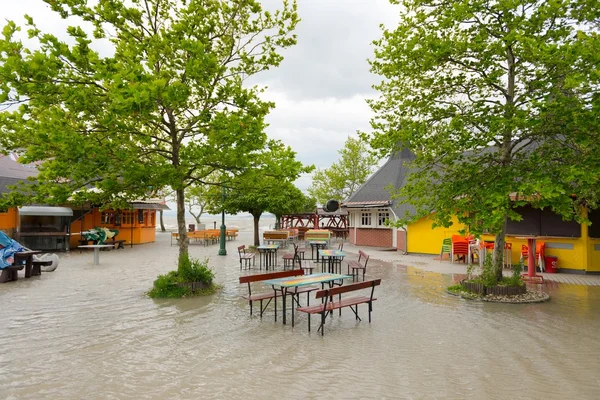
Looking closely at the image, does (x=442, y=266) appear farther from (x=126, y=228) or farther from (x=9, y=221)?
(x=9, y=221)

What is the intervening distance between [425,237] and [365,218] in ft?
22.3

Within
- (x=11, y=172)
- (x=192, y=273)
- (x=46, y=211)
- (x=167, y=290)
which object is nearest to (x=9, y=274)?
(x=167, y=290)

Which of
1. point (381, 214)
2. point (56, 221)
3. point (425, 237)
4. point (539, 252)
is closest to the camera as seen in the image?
point (539, 252)

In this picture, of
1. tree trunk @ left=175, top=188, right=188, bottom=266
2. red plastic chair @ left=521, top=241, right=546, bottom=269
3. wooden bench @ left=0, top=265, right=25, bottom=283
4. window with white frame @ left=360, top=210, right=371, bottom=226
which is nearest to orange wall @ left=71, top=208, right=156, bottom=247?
wooden bench @ left=0, top=265, right=25, bottom=283

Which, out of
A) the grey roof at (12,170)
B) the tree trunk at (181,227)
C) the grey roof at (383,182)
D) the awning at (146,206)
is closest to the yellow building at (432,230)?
the grey roof at (383,182)

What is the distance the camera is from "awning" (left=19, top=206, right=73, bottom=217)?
21.9m

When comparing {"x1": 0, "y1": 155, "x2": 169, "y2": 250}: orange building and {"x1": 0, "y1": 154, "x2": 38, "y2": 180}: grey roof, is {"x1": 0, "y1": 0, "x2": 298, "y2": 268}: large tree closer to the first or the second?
{"x1": 0, "y1": 155, "x2": 169, "y2": 250}: orange building

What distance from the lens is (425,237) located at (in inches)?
843

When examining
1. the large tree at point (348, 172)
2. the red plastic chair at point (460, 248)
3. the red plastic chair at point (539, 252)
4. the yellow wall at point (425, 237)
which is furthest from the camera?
the large tree at point (348, 172)

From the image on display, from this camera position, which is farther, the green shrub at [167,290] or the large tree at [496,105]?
the green shrub at [167,290]

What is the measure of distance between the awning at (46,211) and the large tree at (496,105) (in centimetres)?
1936

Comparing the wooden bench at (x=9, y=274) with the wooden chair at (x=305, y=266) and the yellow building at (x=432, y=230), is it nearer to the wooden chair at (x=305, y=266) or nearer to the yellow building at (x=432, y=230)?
the wooden chair at (x=305, y=266)

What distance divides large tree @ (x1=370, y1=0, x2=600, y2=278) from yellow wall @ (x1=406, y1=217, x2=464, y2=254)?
400 inches

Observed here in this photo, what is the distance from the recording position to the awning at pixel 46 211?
2194cm
